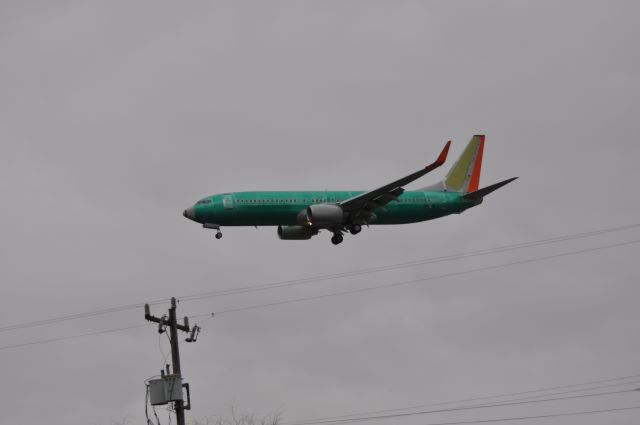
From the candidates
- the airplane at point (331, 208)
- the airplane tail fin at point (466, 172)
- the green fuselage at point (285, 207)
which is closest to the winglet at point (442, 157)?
the airplane at point (331, 208)

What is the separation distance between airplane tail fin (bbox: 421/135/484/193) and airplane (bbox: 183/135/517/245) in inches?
77.8

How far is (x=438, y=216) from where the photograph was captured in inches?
3477

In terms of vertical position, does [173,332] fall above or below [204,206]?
below

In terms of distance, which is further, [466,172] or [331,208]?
[466,172]

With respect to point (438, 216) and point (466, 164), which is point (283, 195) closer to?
point (438, 216)

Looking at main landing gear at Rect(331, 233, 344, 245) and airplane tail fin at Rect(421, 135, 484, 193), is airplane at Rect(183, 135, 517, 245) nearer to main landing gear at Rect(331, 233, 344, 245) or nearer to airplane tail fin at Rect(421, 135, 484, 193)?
main landing gear at Rect(331, 233, 344, 245)

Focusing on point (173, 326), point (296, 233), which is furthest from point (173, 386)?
point (296, 233)

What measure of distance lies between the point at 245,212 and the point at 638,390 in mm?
45819

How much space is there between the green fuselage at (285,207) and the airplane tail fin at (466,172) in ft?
11.3

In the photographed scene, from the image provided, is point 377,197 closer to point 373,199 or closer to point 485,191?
point 373,199

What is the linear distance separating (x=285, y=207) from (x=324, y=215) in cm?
288

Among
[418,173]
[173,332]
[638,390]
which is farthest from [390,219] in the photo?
[638,390]

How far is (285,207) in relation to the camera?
80.3 meters

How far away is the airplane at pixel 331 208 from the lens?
78.6 metres
